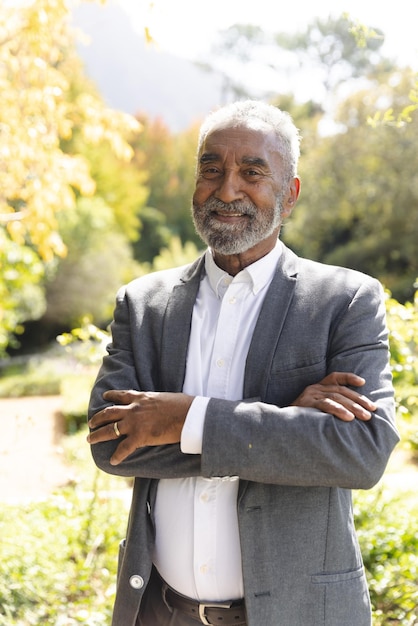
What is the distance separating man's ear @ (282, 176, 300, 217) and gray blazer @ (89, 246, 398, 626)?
0.15 meters

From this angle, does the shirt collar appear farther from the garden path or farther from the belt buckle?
the garden path

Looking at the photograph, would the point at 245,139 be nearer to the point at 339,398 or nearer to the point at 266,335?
the point at 266,335

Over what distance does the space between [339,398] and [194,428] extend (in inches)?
12.7

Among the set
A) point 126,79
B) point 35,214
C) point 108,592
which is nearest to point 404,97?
point 35,214

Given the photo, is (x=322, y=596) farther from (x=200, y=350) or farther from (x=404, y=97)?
(x=404, y=97)

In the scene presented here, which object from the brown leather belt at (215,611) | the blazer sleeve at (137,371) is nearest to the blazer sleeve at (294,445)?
the blazer sleeve at (137,371)

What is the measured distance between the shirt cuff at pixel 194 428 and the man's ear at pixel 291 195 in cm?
59

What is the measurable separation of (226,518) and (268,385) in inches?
12.8

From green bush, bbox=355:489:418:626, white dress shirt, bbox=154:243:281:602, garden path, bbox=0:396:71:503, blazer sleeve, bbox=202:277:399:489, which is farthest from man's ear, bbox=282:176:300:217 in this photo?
garden path, bbox=0:396:71:503

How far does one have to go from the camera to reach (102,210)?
17891mm

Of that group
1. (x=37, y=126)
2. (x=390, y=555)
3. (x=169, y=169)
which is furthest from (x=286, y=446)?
(x=169, y=169)

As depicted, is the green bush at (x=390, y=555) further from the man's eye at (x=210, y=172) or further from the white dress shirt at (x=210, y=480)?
the man's eye at (x=210, y=172)

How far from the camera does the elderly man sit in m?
1.40

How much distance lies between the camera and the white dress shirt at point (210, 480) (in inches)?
60.2
